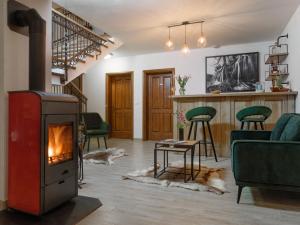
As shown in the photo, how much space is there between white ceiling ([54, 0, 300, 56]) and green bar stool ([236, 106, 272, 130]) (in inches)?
66.6

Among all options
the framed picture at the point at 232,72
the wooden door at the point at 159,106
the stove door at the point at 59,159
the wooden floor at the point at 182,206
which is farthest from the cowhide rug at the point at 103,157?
the framed picture at the point at 232,72

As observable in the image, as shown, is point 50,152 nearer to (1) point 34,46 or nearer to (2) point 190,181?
(1) point 34,46

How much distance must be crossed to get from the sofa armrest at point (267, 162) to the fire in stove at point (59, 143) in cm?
171

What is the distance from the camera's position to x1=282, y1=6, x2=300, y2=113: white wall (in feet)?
13.5

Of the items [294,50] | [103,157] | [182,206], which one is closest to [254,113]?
[294,50]

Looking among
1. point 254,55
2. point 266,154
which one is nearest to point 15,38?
point 266,154

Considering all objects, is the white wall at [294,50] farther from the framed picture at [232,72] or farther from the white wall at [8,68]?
the white wall at [8,68]

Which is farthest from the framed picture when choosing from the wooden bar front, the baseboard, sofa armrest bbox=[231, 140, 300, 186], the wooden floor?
the baseboard

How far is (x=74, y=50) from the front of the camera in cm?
601

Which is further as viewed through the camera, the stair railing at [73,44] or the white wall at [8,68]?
the stair railing at [73,44]

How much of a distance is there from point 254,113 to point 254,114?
0.07 feet

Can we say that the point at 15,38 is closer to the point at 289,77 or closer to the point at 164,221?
the point at 164,221

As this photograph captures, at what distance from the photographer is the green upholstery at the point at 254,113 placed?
4309 mm

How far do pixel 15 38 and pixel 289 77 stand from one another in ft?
16.6
